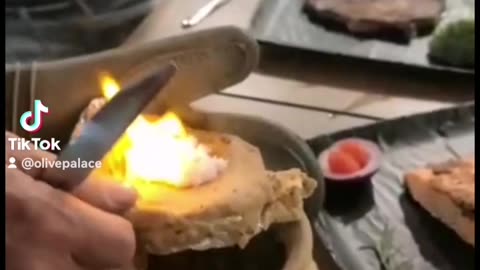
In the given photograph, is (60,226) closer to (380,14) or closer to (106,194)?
(106,194)

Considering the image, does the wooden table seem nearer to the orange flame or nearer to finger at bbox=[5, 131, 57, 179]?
the orange flame

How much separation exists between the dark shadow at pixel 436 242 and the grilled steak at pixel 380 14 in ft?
0.74

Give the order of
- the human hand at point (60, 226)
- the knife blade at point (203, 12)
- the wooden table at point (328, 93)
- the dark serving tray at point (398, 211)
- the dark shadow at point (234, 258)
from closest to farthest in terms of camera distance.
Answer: the human hand at point (60, 226) < the dark shadow at point (234, 258) < the dark serving tray at point (398, 211) < the wooden table at point (328, 93) < the knife blade at point (203, 12)

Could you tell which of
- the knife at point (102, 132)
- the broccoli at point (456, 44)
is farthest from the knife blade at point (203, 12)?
the knife at point (102, 132)

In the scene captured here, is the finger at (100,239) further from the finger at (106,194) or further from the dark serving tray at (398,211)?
the dark serving tray at (398,211)

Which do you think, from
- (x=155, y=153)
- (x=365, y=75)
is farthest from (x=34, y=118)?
(x=365, y=75)

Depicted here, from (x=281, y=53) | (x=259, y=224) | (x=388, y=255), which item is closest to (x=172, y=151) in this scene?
(x=259, y=224)

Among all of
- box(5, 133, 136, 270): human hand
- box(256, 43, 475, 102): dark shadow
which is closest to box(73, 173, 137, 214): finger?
box(5, 133, 136, 270): human hand

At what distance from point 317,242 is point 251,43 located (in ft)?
0.46

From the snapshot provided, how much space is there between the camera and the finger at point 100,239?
0.44m

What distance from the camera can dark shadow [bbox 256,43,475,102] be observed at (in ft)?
2.69

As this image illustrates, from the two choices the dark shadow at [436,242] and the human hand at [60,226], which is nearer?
the human hand at [60,226]

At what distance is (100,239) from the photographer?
0.44 m

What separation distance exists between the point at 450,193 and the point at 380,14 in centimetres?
25
